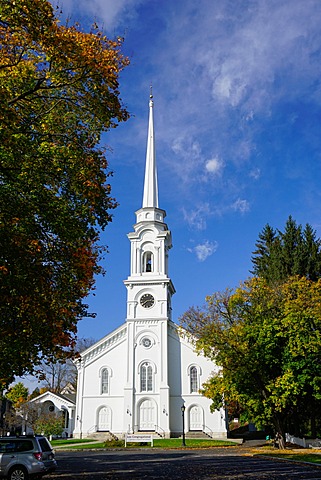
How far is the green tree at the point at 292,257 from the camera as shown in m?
38.5

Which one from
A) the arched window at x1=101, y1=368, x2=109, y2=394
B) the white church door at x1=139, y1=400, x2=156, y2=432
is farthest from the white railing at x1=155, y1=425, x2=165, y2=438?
the arched window at x1=101, y1=368, x2=109, y2=394

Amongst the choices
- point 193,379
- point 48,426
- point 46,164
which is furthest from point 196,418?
point 46,164

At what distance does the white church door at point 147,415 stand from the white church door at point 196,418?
11.5 ft

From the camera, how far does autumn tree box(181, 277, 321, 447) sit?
27.5m

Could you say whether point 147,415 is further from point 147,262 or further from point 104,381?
point 147,262

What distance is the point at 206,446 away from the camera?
33031mm

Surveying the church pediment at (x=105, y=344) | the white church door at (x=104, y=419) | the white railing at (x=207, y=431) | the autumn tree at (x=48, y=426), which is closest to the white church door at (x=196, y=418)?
the white railing at (x=207, y=431)

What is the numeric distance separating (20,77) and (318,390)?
25.4 m

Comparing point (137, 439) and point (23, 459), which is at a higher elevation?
point (23, 459)

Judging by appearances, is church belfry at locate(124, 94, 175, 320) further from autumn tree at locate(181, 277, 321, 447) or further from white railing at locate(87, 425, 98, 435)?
autumn tree at locate(181, 277, 321, 447)

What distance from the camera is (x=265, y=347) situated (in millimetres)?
28219

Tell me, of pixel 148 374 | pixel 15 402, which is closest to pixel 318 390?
pixel 148 374

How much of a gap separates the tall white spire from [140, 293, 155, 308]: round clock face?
9.55 m

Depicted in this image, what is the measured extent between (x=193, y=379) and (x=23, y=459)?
3033cm
